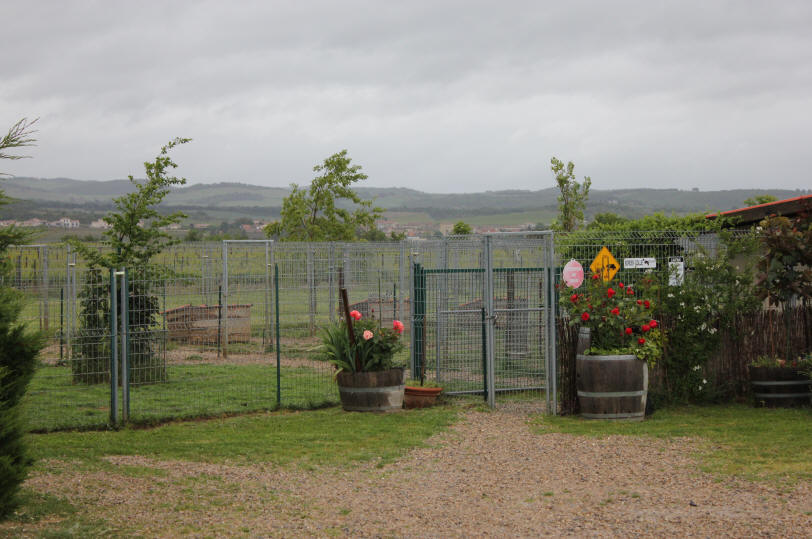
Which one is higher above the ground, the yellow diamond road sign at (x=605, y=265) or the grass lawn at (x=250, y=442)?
the yellow diamond road sign at (x=605, y=265)

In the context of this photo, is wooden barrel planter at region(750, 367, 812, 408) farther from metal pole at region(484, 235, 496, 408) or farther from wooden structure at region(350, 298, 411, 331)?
wooden structure at region(350, 298, 411, 331)

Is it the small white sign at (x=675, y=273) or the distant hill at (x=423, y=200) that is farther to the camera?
the distant hill at (x=423, y=200)

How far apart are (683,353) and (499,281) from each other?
261cm

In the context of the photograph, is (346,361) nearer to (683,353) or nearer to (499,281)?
(499,281)

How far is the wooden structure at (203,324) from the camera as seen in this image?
38.0 ft

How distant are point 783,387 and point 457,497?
18.6 ft

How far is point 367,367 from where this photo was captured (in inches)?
392

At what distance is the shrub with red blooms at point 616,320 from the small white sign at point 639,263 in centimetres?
52

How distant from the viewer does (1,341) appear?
5.51 meters

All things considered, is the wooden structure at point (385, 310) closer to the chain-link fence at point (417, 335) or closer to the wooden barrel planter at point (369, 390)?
the chain-link fence at point (417, 335)

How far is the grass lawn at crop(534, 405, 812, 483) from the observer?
702cm

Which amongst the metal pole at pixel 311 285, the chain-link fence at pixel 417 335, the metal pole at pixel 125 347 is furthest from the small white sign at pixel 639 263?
the metal pole at pixel 311 285

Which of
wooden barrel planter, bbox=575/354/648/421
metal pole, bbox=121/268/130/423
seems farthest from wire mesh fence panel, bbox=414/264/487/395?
metal pole, bbox=121/268/130/423

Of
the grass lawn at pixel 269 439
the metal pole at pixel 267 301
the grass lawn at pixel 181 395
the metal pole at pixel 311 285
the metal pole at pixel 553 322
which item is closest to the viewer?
the grass lawn at pixel 269 439
